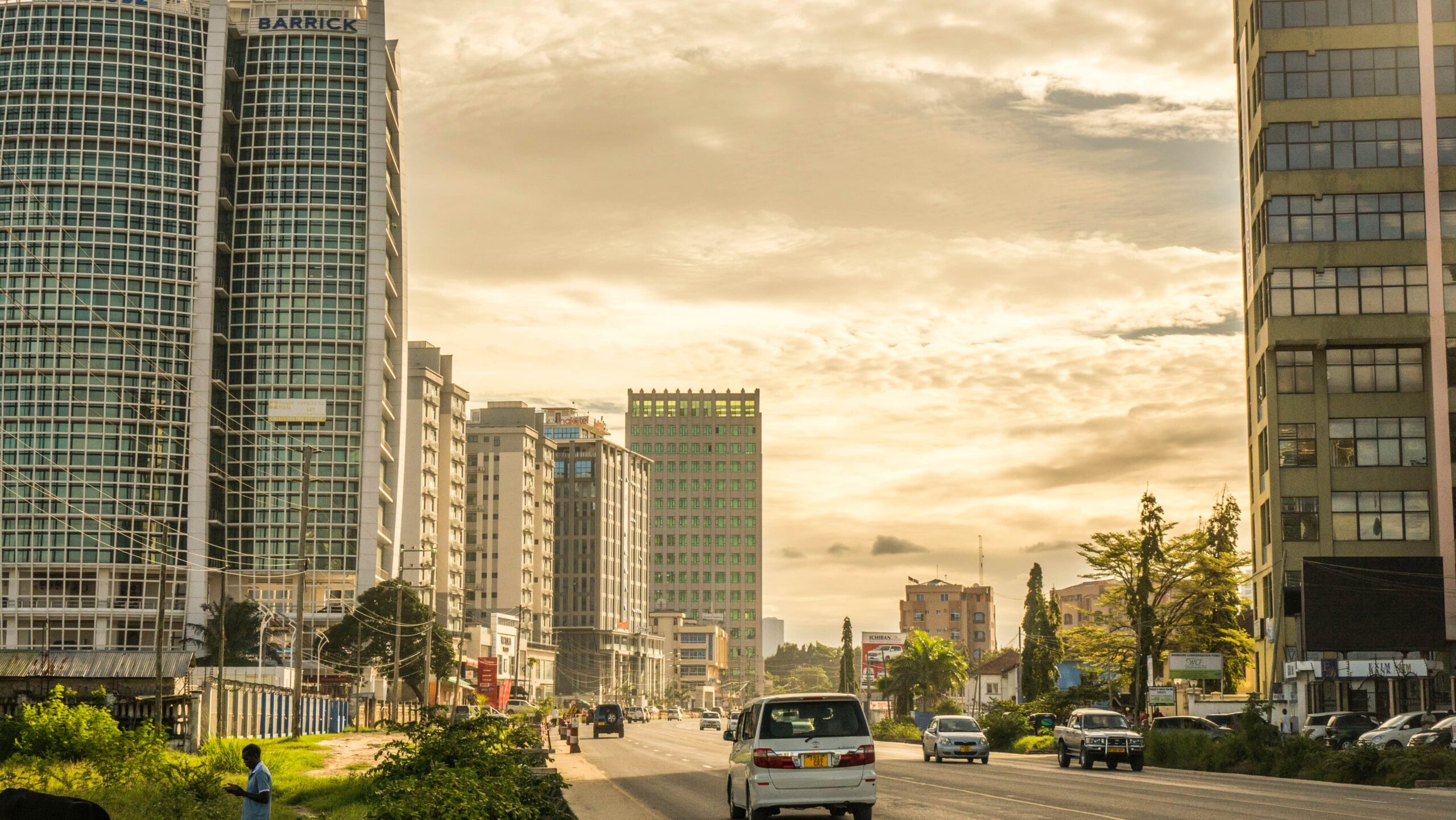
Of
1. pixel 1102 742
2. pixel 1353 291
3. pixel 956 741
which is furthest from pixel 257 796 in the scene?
pixel 1353 291

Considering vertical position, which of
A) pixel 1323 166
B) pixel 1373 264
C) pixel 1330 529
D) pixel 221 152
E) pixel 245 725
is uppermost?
pixel 221 152

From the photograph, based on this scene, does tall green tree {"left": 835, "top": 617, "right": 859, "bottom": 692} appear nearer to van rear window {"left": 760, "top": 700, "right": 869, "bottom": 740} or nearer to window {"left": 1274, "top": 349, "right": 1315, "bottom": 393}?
window {"left": 1274, "top": 349, "right": 1315, "bottom": 393}

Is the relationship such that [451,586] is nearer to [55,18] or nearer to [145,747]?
[55,18]

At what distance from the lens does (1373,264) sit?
77.3m

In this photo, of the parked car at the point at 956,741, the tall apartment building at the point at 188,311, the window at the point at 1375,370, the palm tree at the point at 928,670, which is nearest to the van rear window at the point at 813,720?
the parked car at the point at 956,741

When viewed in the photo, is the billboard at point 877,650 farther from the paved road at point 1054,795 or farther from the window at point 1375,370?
the paved road at point 1054,795

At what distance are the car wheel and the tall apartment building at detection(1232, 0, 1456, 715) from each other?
56.5 metres

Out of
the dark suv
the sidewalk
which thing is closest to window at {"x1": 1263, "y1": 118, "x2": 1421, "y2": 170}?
the dark suv

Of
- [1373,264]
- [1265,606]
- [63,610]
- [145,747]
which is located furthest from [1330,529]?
[63,610]

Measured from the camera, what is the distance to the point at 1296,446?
7881cm

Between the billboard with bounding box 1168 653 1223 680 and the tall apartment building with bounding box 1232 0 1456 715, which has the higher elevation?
the tall apartment building with bounding box 1232 0 1456 715

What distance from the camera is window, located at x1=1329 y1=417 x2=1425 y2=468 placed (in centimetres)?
7788

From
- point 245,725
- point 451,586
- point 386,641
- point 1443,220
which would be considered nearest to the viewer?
point 245,725

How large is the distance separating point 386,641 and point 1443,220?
87.5m
